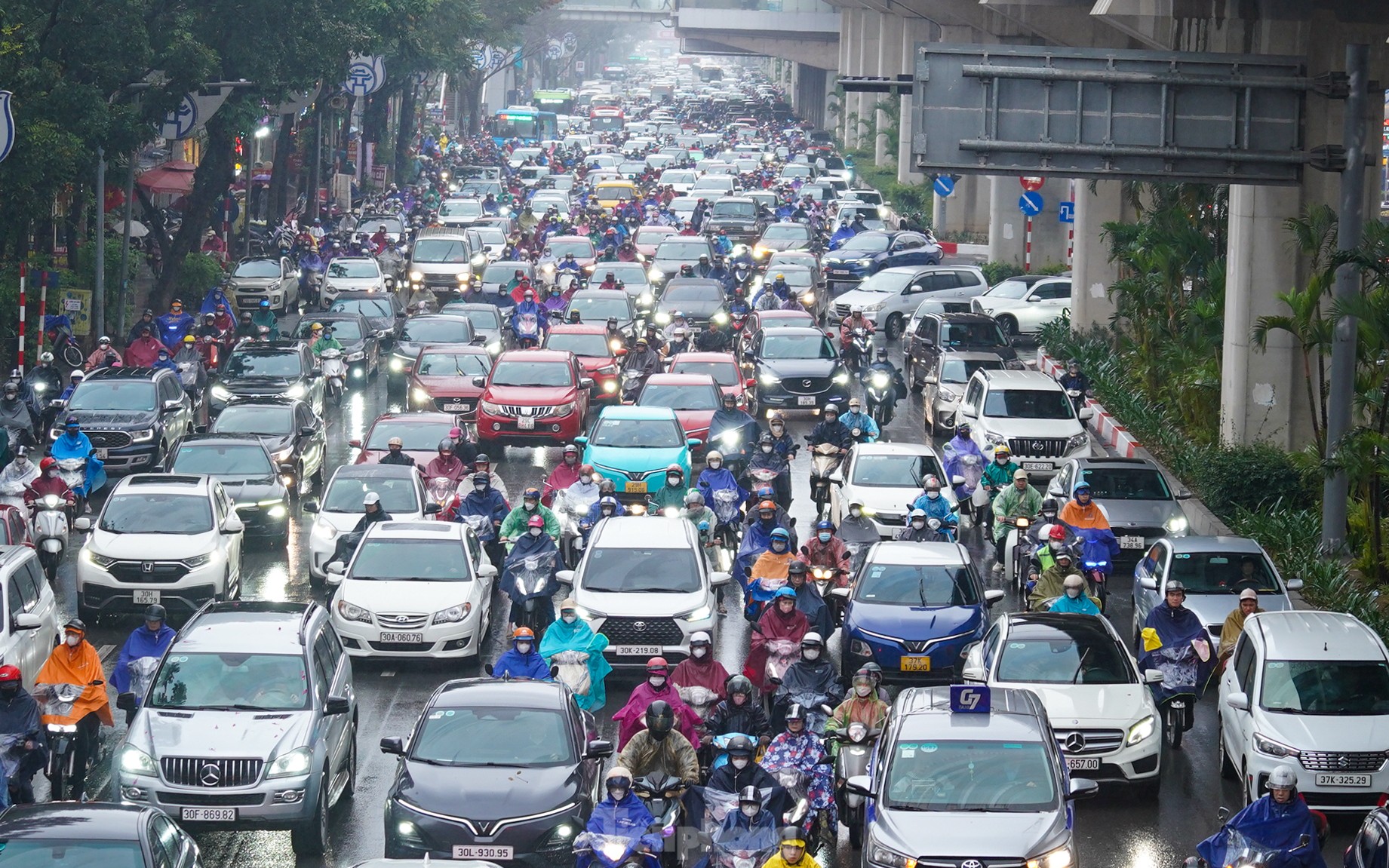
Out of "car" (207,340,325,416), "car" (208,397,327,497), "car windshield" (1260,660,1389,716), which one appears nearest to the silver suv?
"car windshield" (1260,660,1389,716)

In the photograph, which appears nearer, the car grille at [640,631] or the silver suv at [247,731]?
the silver suv at [247,731]

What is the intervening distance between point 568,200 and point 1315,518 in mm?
51142

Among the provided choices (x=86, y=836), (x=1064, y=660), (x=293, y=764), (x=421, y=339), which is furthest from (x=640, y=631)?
(x=421, y=339)

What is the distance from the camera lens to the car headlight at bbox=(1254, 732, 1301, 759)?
53.0 ft

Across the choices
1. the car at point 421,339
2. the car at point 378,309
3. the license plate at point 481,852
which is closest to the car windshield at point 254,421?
the car at point 421,339

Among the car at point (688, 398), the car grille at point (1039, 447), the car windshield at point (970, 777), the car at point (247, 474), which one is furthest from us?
the car at point (688, 398)

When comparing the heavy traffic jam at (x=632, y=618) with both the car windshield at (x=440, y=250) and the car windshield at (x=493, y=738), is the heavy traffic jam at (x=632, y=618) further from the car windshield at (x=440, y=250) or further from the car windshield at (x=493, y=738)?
the car windshield at (x=440, y=250)

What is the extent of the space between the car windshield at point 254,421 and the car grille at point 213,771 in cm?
1508

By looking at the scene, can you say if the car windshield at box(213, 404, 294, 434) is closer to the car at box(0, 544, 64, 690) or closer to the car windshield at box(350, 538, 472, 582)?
the car windshield at box(350, 538, 472, 582)

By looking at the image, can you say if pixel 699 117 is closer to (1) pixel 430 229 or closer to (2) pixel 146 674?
(1) pixel 430 229

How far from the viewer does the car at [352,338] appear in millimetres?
40062

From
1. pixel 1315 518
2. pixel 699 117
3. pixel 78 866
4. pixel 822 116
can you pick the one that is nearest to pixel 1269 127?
pixel 1315 518

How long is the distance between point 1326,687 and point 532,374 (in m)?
18.2

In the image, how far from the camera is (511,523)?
2327cm
